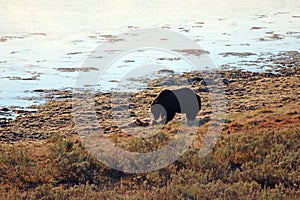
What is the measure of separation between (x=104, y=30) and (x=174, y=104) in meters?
33.1

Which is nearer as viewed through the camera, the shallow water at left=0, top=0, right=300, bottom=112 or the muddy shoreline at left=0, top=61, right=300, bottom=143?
the muddy shoreline at left=0, top=61, right=300, bottom=143

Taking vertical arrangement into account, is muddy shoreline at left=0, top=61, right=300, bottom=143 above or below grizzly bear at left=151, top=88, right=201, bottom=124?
below

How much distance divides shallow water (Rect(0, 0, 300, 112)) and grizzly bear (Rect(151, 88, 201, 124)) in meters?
9.31

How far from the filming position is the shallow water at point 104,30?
31.5 metres

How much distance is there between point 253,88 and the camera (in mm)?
27469

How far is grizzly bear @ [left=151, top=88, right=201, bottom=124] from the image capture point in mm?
17625

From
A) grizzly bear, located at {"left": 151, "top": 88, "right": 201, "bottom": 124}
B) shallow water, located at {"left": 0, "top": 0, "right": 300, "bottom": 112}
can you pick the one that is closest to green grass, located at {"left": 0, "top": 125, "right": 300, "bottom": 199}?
grizzly bear, located at {"left": 151, "top": 88, "right": 201, "bottom": 124}

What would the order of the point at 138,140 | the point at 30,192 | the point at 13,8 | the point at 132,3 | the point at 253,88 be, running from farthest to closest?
1. the point at 132,3
2. the point at 13,8
3. the point at 253,88
4. the point at 138,140
5. the point at 30,192

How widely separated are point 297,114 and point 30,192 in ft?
35.0

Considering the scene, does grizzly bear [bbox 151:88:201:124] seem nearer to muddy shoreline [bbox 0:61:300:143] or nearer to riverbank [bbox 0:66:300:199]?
muddy shoreline [bbox 0:61:300:143]

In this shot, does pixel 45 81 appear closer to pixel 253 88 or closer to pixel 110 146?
pixel 253 88

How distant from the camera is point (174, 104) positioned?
17734mm

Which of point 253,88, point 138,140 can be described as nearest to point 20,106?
point 253,88

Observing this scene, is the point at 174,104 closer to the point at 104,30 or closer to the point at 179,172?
the point at 179,172
